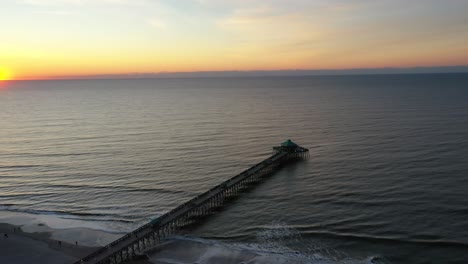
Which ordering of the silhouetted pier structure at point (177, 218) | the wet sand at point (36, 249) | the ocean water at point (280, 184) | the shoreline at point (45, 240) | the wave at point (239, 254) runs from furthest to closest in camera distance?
the ocean water at point (280, 184) < the shoreline at point (45, 240) < the wet sand at point (36, 249) < the silhouetted pier structure at point (177, 218) < the wave at point (239, 254)

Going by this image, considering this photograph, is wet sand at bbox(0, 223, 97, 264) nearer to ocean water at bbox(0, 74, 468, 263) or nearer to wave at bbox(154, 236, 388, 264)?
ocean water at bbox(0, 74, 468, 263)

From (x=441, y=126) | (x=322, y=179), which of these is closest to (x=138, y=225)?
(x=322, y=179)

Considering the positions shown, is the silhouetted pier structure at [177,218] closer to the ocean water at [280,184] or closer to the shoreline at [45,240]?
the ocean water at [280,184]

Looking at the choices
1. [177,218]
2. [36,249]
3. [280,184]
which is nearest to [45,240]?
[36,249]

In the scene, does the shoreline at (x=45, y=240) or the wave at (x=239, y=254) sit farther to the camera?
the shoreline at (x=45, y=240)

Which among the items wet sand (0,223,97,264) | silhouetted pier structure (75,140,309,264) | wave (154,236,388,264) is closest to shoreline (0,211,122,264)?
wet sand (0,223,97,264)

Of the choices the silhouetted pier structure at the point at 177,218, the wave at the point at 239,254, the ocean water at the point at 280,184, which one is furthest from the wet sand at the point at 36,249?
the wave at the point at 239,254

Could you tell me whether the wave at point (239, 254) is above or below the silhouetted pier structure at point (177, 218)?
below

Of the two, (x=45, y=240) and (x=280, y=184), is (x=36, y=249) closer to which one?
(x=45, y=240)
